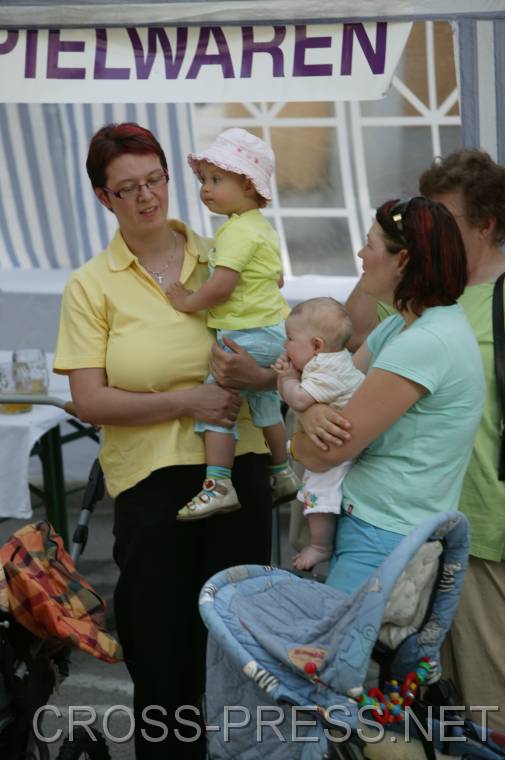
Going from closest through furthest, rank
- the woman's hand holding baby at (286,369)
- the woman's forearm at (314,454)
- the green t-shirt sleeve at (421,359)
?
1. the green t-shirt sleeve at (421,359)
2. the woman's forearm at (314,454)
3. the woman's hand holding baby at (286,369)

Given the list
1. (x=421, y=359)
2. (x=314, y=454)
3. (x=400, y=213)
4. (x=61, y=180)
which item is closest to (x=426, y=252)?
(x=400, y=213)

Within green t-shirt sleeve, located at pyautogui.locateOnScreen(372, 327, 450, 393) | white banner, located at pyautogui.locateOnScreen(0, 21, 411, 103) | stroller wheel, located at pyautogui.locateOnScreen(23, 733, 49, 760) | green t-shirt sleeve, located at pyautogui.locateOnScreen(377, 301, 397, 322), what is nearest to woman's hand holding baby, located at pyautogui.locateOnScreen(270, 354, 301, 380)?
green t-shirt sleeve, located at pyautogui.locateOnScreen(372, 327, 450, 393)

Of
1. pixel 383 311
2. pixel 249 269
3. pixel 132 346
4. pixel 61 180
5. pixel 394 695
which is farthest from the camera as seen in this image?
pixel 61 180

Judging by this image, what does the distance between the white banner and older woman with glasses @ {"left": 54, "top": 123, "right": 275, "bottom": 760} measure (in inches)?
29.6

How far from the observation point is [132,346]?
2869mm

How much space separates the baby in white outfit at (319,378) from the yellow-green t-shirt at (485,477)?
1.12 ft

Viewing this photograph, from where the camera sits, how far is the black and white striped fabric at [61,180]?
657cm

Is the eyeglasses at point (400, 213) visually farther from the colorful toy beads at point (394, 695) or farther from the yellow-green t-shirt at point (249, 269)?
the colorful toy beads at point (394, 695)

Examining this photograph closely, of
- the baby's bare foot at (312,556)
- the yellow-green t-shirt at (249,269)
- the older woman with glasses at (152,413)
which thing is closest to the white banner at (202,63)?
the yellow-green t-shirt at (249,269)

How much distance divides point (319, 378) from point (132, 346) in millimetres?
556

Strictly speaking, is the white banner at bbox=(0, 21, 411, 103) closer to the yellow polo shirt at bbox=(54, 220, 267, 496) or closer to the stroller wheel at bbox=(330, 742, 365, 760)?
the yellow polo shirt at bbox=(54, 220, 267, 496)

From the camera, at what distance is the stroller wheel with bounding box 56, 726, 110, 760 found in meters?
2.88

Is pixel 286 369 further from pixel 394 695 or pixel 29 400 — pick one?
pixel 29 400

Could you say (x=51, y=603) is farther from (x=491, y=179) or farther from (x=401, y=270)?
(x=491, y=179)
